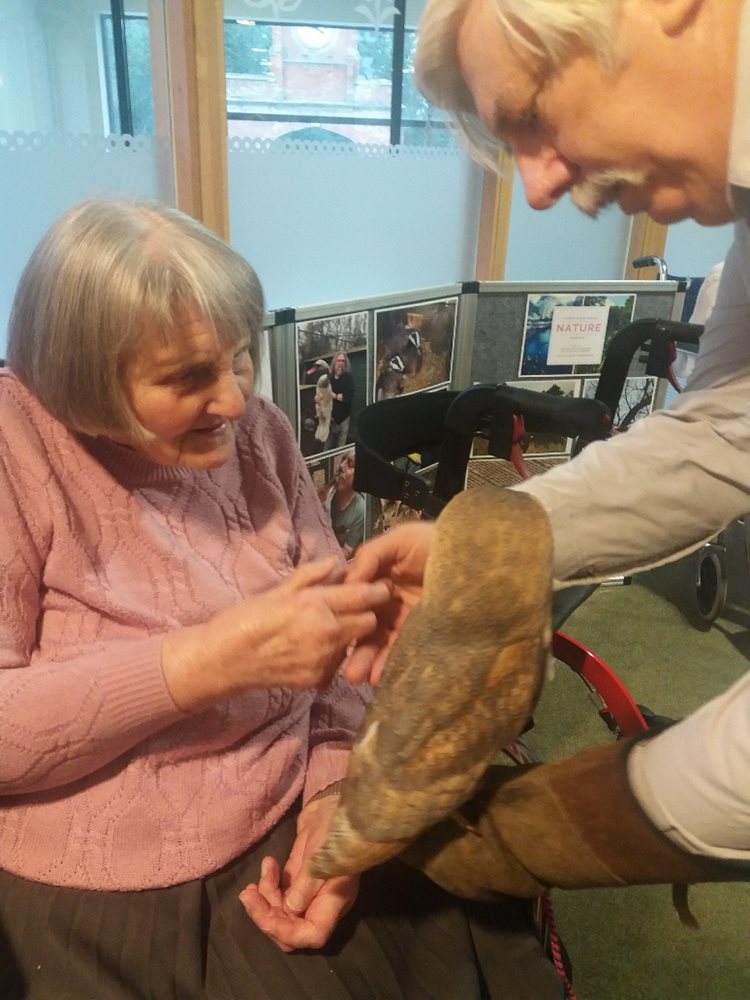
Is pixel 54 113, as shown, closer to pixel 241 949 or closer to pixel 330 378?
pixel 330 378

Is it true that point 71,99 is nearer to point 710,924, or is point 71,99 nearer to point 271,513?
point 271,513

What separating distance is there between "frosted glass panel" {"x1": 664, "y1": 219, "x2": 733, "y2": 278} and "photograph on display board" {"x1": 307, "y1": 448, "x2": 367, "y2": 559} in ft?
5.86

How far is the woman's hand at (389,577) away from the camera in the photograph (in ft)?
2.97

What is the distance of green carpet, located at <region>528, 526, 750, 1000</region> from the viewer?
4.44 ft

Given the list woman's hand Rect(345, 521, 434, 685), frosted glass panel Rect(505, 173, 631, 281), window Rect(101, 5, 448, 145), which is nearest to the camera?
woman's hand Rect(345, 521, 434, 685)

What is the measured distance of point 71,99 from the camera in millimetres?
1265

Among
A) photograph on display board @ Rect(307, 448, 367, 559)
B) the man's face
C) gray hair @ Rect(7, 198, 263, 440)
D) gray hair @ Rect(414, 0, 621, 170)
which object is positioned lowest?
photograph on display board @ Rect(307, 448, 367, 559)

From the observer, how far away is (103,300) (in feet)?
2.64

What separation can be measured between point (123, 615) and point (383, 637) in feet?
1.02

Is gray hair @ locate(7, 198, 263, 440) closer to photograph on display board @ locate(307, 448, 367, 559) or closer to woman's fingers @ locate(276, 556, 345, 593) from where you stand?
woman's fingers @ locate(276, 556, 345, 593)

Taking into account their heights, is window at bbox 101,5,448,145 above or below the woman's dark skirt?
above

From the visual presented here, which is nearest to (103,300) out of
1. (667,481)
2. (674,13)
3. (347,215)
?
(674,13)

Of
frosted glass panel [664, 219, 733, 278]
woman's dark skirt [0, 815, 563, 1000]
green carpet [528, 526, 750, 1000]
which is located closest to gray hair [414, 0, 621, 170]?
woman's dark skirt [0, 815, 563, 1000]

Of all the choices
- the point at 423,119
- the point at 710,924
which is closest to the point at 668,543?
the point at 710,924
